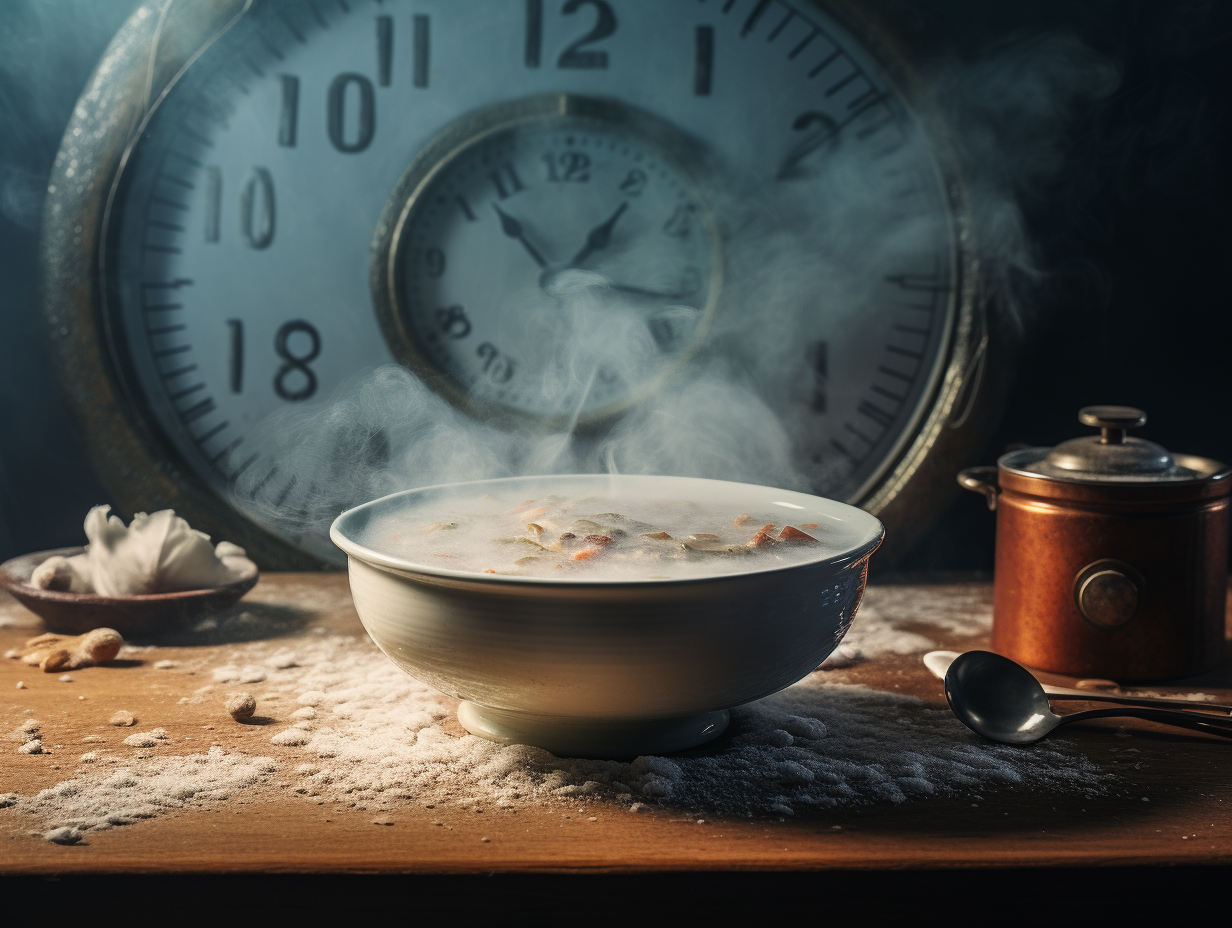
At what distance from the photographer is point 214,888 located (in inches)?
30.8

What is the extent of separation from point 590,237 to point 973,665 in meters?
0.97

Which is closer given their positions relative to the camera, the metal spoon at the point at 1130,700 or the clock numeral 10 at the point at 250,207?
the metal spoon at the point at 1130,700

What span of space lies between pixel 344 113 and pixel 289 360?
0.44 meters

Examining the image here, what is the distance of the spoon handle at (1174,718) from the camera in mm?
1049

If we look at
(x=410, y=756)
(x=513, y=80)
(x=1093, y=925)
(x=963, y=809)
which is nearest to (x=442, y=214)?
(x=513, y=80)

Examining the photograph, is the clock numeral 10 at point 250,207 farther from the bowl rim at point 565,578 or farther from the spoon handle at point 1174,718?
the spoon handle at point 1174,718

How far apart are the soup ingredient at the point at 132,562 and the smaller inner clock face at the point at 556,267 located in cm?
51

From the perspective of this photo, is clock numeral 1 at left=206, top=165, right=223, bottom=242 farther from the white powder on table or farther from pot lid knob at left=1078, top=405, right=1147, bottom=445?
pot lid knob at left=1078, top=405, right=1147, bottom=445

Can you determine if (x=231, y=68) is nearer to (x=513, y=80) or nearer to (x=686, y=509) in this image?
(x=513, y=80)

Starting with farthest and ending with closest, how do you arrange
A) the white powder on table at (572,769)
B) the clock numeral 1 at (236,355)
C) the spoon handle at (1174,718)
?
the clock numeral 1 at (236,355) < the spoon handle at (1174,718) < the white powder on table at (572,769)

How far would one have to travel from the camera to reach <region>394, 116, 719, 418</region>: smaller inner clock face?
168 centimetres

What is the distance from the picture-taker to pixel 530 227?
5.59ft

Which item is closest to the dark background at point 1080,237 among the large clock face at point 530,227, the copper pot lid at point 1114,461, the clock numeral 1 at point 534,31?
the large clock face at point 530,227

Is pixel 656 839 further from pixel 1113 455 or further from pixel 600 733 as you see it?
pixel 1113 455
